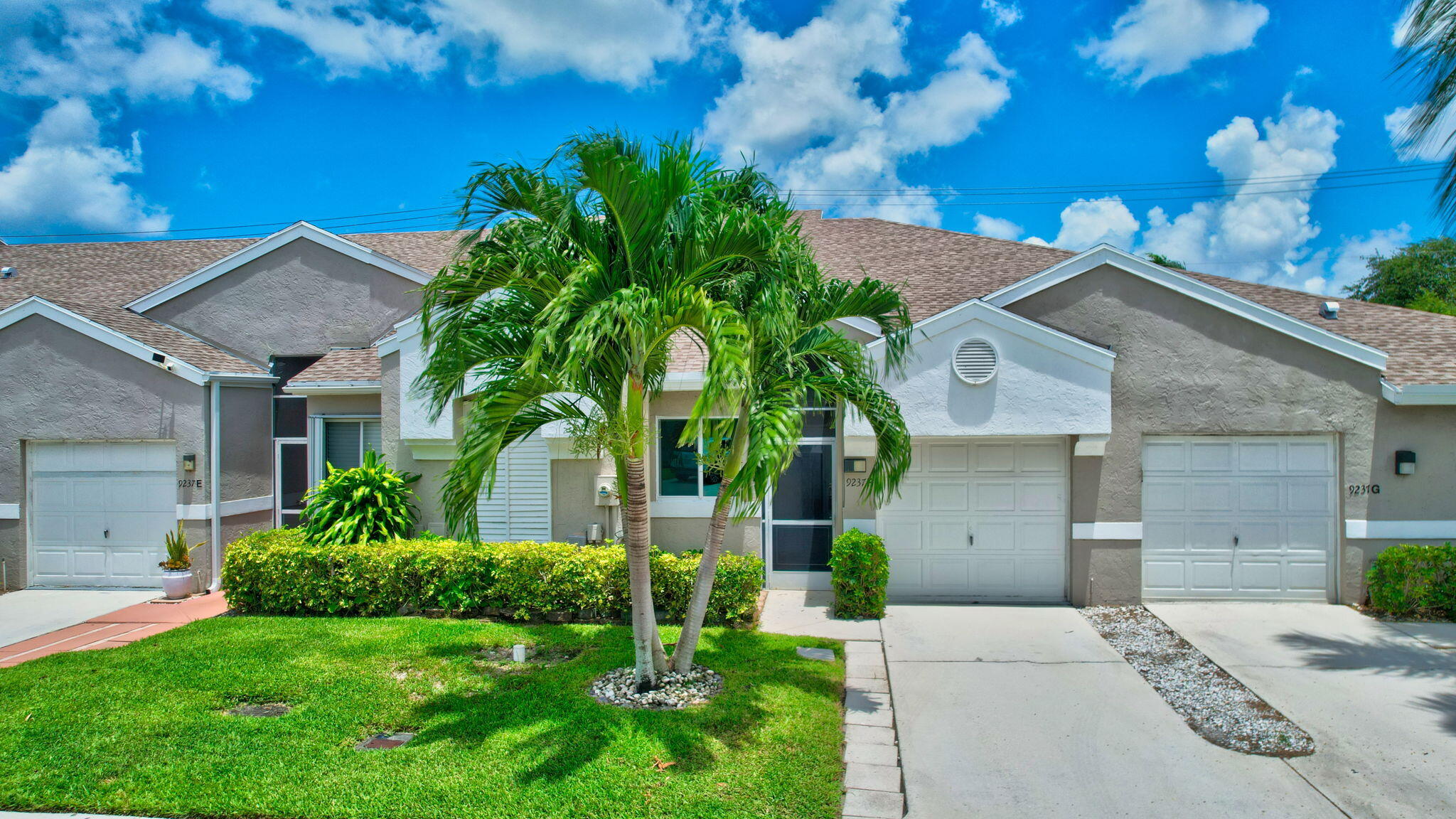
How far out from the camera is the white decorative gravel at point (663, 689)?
6324 mm

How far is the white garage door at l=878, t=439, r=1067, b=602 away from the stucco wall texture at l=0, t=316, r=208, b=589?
1095 cm

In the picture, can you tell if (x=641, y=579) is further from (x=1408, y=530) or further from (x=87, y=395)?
(x=87, y=395)

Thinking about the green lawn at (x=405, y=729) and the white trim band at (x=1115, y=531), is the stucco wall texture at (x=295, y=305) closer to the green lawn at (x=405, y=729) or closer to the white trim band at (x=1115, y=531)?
the green lawn at (x=405, y=729)

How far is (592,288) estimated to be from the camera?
5.62 m

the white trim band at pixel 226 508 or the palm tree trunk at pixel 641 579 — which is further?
the white trim band at pixel 226 508

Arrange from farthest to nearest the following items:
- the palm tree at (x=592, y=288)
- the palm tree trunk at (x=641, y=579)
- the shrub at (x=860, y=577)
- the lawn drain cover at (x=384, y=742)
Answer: the shrub at (x=860, y=577) → the palm tree trunk at (x=641, y=579) → the lawn drain cover at (x=384, y=742) → the palm tree at (x=592, y=288)

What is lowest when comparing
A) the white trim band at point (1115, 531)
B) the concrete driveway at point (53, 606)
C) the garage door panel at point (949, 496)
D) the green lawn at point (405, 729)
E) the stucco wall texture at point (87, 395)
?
the concrete driveway at point (53, 606)

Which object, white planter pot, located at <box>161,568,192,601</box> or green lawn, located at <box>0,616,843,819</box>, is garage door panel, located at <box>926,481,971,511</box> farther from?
white planter pot, located at <box>161,568,192,601</box>

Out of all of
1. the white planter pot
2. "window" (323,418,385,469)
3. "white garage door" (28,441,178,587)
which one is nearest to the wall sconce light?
"window" (323,418,385,469)

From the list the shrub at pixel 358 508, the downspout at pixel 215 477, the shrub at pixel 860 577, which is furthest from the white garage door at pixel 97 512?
the shrub at pixel 860 577

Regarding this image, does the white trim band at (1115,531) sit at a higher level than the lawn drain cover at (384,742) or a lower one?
higher

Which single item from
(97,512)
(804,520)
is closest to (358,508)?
(97,512)

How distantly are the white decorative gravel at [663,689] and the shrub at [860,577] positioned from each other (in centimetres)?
282

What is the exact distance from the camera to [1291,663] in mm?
7551
